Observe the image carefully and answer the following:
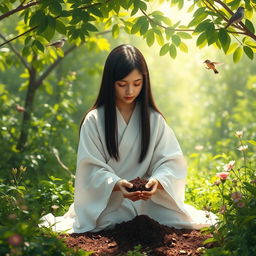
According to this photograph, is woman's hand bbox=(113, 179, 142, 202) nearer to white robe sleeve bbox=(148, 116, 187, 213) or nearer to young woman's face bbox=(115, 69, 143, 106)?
white robe sleeve bbox=(148, 116, 187, 213)

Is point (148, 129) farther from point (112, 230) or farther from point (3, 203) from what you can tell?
point (3, 203)

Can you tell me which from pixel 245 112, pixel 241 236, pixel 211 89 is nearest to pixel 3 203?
pixel 241 236

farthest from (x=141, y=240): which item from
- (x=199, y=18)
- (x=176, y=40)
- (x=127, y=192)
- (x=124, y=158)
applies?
(x=199, y=18)

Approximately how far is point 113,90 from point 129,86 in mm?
Answer: 203

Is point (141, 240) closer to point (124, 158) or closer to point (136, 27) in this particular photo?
point (124, 158)

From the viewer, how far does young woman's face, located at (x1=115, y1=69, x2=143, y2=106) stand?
3939mm

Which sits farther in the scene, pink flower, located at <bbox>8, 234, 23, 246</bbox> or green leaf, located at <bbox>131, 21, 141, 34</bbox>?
green leaf, located at <bbox>131, 21, 141, 34</bbox>

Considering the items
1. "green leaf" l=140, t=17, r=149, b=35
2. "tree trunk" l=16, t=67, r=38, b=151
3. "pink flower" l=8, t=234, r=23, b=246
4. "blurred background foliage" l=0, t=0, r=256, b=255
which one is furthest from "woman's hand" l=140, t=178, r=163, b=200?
"tree trunk" l=16, t=67, r=38, b=151

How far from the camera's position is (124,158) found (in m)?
4.13

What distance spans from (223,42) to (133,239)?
140 centimetres

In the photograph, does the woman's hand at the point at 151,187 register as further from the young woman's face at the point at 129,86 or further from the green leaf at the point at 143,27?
the green leaf at the point at 143,27

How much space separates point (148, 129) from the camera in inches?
164

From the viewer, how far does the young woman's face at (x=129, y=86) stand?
394 centimetres

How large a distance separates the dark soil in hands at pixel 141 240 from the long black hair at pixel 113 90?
0.60m
